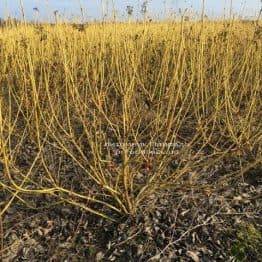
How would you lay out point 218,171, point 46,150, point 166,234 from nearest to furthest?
point 166,234 → point 218,171 → point 46,150

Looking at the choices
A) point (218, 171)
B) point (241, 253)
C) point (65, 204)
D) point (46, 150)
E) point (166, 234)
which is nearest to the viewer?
point (241, 253)

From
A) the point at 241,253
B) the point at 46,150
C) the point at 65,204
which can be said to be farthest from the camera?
the point at 46,150

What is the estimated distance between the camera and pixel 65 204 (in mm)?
2922

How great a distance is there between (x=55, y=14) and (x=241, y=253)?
5.43 ft

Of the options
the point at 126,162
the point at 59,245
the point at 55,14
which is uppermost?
the point at 55,14

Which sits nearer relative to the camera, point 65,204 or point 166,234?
point 166,234

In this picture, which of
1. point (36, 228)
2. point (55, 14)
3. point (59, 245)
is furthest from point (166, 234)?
point (55, 14)

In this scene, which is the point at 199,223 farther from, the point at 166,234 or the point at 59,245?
the point at 59,245

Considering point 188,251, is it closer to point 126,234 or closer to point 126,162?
point 126,234

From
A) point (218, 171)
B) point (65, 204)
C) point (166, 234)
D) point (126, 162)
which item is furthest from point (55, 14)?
point (218, 171)

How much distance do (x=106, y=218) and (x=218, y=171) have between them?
0.99m

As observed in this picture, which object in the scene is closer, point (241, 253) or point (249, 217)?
point (241, 253)

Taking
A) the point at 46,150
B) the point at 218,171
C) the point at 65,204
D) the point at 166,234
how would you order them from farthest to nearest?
the point at 46,150
the point at 218,171
the point at 65,204
the point at 166,234

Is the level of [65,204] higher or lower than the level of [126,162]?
lower
